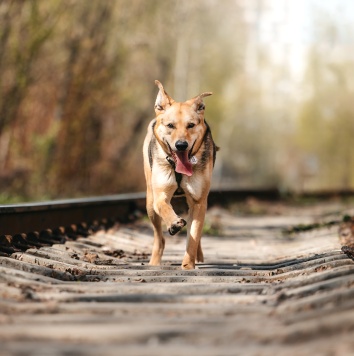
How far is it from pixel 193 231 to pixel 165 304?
2.13 metres

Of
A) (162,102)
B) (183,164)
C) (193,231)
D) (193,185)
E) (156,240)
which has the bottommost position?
(156,240)

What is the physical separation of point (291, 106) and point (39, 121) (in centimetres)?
5288

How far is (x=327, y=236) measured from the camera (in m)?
9.10

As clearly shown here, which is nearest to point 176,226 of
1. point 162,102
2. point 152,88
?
point 162,102

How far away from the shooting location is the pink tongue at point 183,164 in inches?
237

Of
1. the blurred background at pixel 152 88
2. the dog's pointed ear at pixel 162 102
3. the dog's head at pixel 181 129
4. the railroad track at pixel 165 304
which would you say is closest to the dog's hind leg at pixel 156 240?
the railroad track at pixel 165 304

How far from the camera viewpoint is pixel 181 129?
6.09m

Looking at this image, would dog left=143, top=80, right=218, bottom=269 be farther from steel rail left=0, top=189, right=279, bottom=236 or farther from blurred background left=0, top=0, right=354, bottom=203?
blurred background left=0, top=0, right=354, bottom=203

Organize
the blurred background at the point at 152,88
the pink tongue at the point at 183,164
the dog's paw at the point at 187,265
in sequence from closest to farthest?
1. the dog's paw at the point at 187,265
2. the pink tongue at the point at 183,164
3. the blurred background at the point at 152,88

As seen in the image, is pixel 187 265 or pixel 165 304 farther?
pixel 187 265

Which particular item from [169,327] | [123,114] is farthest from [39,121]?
[169,327]

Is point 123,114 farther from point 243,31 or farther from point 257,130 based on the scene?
point 257,130

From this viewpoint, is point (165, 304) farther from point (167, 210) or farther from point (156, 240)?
point (156, 240)

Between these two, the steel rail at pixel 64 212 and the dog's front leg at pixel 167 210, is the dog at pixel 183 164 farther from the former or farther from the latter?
the steel rail at pixel 64 212
